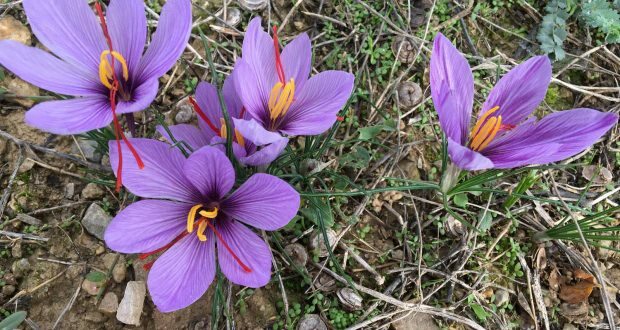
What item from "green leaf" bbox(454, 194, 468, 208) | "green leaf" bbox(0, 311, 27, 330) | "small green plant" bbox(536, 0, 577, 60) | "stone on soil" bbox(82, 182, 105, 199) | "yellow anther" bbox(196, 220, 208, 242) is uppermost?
"small green plant" bbox(536, 0, 577, 60)

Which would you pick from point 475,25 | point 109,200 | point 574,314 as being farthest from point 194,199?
point 475,25

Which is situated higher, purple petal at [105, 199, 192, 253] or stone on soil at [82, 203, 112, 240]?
purple petal at [105, 199, 192, 253]

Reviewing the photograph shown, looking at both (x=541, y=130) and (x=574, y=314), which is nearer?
(x=541, y=130)

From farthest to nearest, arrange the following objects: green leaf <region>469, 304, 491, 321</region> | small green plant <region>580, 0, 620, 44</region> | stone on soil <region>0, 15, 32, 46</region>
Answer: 1. small green plant <region>580, 0, 620, 44</region>
2. stone on soil <region>0, 15, 32, 46</region>
3. green leaf <region>469, 304, 491, 321</region>

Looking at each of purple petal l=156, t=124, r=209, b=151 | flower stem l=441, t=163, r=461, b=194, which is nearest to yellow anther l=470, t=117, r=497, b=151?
flower stem l=441, t=163, r=461, b=194

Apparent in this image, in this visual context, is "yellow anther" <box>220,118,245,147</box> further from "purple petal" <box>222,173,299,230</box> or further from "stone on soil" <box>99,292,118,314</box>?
"stone on soil" <box>99,292,118,314</box>

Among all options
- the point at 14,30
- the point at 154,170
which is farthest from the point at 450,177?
the point at 14,30

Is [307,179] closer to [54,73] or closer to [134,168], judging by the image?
[134,168]
